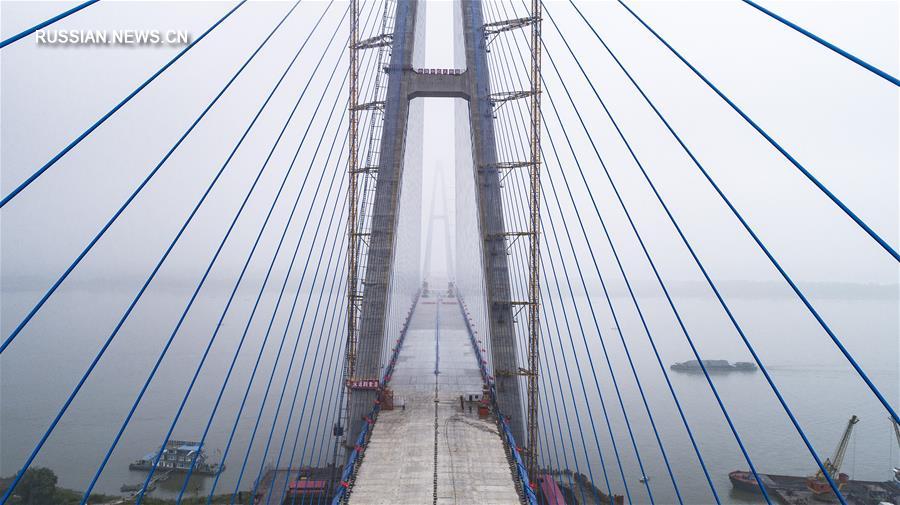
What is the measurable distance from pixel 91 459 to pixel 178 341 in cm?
4433

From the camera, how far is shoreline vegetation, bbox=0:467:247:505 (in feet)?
84.6

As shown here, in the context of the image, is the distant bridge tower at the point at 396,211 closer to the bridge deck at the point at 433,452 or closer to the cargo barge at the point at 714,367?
the bridge deck at the point at 433,452

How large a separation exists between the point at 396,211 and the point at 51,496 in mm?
22963

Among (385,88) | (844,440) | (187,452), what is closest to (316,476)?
(187,452)

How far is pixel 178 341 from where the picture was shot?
73.6 meters

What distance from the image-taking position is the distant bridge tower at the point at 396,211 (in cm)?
2069

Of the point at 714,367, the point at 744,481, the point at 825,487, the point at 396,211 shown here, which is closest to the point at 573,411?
the point at 744,481

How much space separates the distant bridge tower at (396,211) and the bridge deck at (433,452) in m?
2.08

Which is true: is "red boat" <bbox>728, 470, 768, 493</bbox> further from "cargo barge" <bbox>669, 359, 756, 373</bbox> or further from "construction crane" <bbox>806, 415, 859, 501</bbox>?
"cargo barge" <bbox>669, 359, 756, 373</bbox>

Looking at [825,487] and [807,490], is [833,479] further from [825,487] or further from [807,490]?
[807,490]

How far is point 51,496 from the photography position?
26.1m

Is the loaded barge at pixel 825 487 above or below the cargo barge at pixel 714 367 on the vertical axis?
below

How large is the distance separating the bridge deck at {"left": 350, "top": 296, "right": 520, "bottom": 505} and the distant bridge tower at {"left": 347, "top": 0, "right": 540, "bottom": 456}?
6.83 ft

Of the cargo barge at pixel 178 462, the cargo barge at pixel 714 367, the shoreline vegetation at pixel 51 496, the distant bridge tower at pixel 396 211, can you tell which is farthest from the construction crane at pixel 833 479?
the cargo barge at pixel 178 462
